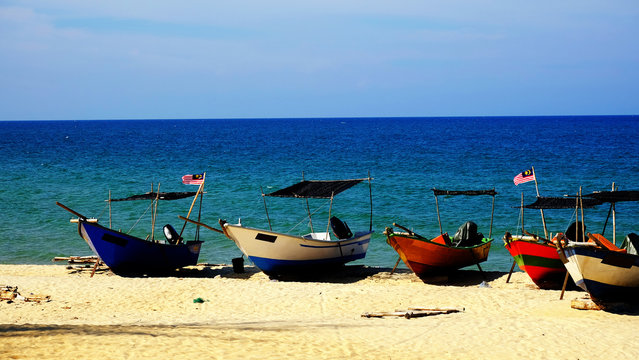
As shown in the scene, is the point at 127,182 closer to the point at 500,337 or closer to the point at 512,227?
the point at 512,227

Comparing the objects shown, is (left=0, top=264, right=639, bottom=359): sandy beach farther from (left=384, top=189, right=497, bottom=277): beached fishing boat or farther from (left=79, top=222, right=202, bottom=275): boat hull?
(left=79, top=222, right=202, bottom=275): boat hull

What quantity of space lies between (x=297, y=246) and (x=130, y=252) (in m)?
4.97

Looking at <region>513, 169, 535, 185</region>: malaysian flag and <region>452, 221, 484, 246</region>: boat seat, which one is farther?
<region>452, 221, 484, 246</region>: boat seat

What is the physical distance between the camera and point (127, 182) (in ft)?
146

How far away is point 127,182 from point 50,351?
1432 inches

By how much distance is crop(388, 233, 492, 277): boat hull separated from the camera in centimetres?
1756

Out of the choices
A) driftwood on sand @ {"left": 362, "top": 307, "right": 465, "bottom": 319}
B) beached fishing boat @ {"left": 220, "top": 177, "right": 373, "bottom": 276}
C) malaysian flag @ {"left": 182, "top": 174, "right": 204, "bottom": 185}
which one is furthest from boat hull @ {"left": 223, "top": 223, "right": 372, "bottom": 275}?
driftwood on sand @ {"left": 362, "top": 307, "right": 465, "bottom": 319}

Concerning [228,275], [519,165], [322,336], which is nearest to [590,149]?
[519,165]

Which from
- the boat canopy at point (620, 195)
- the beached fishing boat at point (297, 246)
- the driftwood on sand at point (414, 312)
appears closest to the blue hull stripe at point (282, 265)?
the beached fishing boat at point (297, 246)

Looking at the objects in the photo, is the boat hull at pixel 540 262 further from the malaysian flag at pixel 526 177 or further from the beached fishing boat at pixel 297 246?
the beached fishing boat at pixel 297 246

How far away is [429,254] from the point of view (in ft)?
58.2

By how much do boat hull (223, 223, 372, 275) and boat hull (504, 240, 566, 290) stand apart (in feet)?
17.0

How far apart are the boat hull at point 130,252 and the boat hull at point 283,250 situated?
8.18 ft

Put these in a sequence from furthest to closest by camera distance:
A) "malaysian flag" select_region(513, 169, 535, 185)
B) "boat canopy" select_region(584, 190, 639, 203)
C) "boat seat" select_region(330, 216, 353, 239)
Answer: "boat seat" select_region(330, 216, 353, 239)
"malaysian flag" select_region(513, 169, 535, 185)
"boat canopy" select_region(584, 190, 639, 203)
